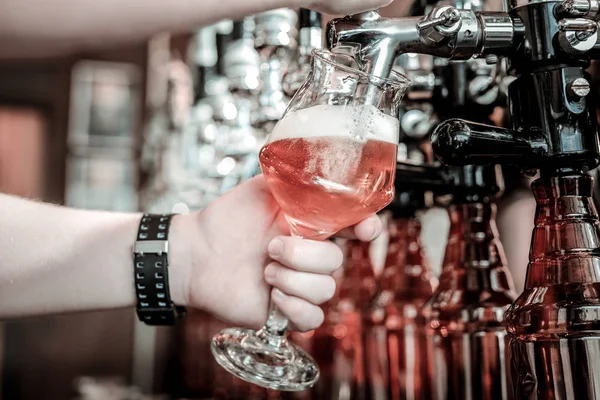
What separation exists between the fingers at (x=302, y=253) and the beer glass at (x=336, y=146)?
0.08 m

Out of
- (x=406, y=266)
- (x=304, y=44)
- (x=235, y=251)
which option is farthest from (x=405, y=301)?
(x=304, y=44)

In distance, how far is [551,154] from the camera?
0.60 meters

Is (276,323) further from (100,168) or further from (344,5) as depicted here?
(100,168)

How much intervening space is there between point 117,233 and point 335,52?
0.51 meters

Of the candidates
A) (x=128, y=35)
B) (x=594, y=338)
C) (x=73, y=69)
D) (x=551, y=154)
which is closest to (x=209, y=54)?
(x=128, y=35)

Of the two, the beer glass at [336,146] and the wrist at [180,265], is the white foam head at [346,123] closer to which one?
the beer glass at [336,146]

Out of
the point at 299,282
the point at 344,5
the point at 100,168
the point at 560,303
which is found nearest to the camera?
the point at 560,303

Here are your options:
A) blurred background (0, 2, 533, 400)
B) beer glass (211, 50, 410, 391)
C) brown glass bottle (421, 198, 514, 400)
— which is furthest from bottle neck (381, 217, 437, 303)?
blurred background (0, 2, 533, 400)

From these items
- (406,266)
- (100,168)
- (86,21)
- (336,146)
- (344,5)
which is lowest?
(406,266)

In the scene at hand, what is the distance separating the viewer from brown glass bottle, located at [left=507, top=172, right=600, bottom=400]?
21.3 inches

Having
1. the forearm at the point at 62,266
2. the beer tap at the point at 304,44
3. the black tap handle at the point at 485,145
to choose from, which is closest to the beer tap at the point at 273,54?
the beer tap at the point at 304,44

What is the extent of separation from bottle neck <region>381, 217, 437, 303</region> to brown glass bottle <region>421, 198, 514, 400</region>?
0.17 meters

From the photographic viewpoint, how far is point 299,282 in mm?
799

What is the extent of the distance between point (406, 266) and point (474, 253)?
27 centimetres
